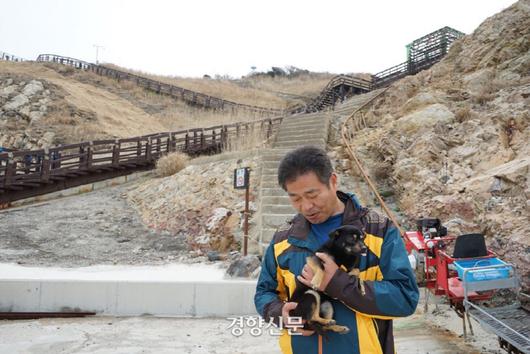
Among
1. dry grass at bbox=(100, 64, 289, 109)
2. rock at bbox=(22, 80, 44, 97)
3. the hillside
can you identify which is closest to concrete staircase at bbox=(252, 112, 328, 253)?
the hillside

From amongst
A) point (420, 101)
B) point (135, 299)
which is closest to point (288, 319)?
point (135, 299)

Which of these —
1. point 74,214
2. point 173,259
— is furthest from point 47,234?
point 173,259

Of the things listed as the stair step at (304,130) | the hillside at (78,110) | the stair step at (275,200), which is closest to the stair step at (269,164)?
the stair step at (275,200)

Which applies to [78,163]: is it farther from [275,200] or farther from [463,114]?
[463,114]

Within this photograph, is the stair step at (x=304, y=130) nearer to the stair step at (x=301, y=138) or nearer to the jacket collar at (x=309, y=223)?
the stair step at (x=301, y=138)

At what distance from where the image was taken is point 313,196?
1607 mm

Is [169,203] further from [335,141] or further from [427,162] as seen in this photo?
[427,162]

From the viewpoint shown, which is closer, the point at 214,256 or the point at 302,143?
the point at 214,256

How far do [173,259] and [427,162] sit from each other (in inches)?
201

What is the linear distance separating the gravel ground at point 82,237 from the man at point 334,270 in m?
5.61

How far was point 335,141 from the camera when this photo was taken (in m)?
10.7

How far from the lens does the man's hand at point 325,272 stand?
1.42m

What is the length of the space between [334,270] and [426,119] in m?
7.91

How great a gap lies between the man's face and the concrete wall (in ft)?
11.3
